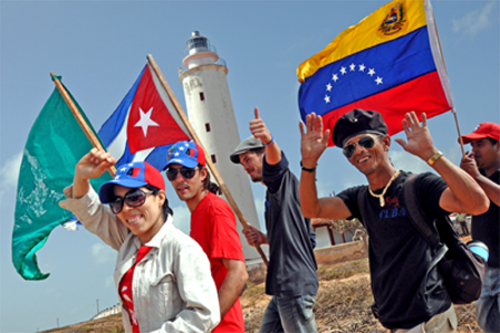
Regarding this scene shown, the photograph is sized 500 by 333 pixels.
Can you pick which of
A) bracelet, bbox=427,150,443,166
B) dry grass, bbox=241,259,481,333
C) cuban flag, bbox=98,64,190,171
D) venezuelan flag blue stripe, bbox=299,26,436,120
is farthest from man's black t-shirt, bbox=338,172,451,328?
dry grass, bbox=241,259,481,333

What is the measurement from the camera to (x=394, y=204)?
2.63 metres

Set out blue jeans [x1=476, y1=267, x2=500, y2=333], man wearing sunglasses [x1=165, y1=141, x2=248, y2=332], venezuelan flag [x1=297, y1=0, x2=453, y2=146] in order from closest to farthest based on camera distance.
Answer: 1. man wearing sunglasses [x1=165, y1=141, x2=248, y2=332]
2. blue jeans [x1=476, y1=267, x2=500, y2=333]
3. venezuelan flag [x1=297, y1=0, x2=453, y2=146]

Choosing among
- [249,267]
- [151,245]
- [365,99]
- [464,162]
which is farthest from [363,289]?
[249,267]

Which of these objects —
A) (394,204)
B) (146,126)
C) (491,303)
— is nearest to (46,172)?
(146,126)

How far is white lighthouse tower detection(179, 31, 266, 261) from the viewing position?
2622 cm

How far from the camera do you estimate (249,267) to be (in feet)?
82.5

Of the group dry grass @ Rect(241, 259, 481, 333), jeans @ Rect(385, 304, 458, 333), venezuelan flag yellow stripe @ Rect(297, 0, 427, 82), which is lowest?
dry grass @ Rect(241, 259, 481, 333)

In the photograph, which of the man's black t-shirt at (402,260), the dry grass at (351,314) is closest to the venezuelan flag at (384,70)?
the man's black t-shirt at (402,260)

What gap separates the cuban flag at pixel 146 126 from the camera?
584 centimetres

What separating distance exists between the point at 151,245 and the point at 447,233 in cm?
160

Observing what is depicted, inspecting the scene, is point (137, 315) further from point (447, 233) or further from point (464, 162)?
point (464, 162)

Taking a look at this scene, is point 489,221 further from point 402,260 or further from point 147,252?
point 147,252

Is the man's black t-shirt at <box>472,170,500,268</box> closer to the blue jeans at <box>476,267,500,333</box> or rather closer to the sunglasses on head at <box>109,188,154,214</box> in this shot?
the blue jeans at <box>476,267,500,333</box>

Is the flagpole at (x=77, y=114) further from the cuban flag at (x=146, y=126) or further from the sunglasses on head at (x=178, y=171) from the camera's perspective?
the sunglasses on head at (x=178, y=171)
